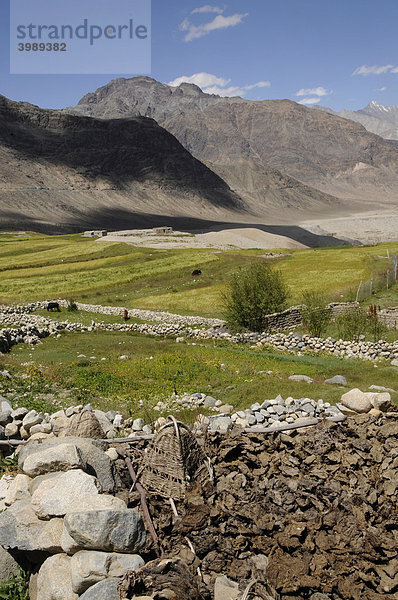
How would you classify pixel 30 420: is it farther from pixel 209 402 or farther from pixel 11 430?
pixel 209 402

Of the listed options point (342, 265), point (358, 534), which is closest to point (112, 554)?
point (358, 534)

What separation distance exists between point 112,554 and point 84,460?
2275 mm

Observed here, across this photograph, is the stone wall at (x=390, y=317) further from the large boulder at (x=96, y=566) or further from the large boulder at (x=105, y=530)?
the large boulder at (x=96, y=566)

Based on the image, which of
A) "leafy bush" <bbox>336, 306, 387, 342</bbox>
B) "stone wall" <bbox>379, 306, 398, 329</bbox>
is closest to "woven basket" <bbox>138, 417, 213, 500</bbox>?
"leafy bush" <bbox>336, 306, 387, 342</bbox>

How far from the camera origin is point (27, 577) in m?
8.69

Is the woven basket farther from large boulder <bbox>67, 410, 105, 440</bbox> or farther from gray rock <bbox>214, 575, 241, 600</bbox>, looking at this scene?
large boulder <bbox>67, 410, 105, 440</bbox>

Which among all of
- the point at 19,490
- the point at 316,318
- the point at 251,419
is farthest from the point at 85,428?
the point at 316,318

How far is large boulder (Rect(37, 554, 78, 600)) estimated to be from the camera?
771 cm

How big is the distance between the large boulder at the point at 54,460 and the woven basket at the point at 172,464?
4.26 ft

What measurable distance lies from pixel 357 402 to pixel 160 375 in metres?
10.4

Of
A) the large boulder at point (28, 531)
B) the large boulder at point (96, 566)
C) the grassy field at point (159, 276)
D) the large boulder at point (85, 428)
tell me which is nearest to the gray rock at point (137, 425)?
the large boulder at point (85, 428)

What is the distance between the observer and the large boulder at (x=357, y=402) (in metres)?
12.0

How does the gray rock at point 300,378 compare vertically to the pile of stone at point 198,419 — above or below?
below

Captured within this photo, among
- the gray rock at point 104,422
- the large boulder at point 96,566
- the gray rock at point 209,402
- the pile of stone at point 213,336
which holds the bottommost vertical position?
the pile of stone at point 213,336
